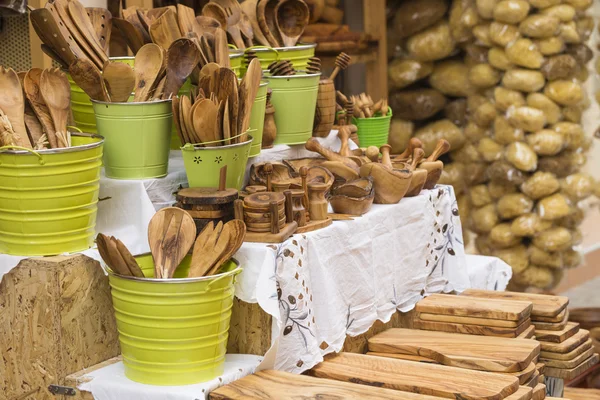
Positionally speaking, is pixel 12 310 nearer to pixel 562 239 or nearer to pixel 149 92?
pixel 149 92

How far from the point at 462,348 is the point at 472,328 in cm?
18

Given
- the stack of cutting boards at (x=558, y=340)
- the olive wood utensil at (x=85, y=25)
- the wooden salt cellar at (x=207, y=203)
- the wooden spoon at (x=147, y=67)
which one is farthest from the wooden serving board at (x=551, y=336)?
the olive wood utensil at (x=85, y=25)

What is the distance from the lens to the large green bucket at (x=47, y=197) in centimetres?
184

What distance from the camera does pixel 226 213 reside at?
198 centimetres

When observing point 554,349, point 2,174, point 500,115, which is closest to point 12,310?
point 2,174

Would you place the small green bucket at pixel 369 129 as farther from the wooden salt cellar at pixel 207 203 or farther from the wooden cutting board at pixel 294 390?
the wooden cutting board at pixel 294 390

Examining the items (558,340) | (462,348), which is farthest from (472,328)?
(558,340)

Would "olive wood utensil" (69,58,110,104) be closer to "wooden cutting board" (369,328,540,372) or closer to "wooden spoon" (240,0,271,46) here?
"wooden spoon" (240,0,271,46)

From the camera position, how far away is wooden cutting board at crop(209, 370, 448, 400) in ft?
5.89

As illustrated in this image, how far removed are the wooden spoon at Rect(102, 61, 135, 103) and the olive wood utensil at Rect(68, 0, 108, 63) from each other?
136 millimetres

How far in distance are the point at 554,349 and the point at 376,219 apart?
0.66 meters

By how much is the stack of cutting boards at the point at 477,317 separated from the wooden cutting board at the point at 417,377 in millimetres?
350

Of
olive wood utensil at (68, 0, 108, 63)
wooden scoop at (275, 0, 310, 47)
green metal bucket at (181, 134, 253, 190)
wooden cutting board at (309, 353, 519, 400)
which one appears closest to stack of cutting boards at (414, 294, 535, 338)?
wooden cutting board at (309, 353, 519, 400)

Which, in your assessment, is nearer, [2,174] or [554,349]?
[2,174]
